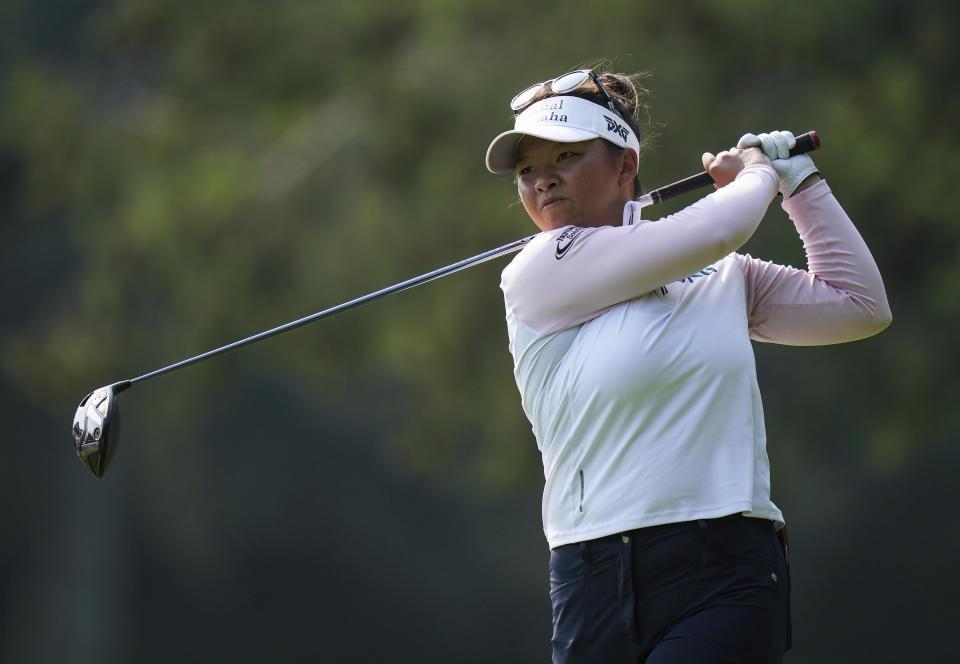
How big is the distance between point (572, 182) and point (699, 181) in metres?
0.42

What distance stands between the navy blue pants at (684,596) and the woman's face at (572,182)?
0.62m

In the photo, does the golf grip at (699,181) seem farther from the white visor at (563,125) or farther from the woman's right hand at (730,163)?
the white visor at (563,125)

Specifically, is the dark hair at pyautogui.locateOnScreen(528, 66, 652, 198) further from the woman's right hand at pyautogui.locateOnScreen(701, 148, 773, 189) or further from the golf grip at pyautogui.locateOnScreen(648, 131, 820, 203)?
the woman's right hand at pyautogui.locateOnScreen(701, 148, 773, 189)

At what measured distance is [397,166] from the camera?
27.3 feet

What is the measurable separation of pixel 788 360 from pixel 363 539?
5.13 meters

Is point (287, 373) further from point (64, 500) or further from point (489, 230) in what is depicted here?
point (489, 230)

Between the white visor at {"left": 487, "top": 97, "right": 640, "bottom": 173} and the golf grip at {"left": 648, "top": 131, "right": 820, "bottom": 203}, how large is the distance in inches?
7.1

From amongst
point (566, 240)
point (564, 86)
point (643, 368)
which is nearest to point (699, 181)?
point (564, 86)

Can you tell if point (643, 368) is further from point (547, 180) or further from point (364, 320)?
point (364, 320)

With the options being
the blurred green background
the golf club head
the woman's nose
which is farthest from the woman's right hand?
the blurred green background

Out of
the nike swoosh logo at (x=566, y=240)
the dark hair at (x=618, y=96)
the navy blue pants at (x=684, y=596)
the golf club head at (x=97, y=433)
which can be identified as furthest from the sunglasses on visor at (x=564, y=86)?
the golf club head at (x=97, y=433)

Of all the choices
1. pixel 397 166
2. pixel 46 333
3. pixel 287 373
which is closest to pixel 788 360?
pixel 397 166

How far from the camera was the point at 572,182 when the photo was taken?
2527mm

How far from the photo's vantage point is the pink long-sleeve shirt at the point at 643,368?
223 cm
